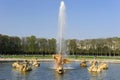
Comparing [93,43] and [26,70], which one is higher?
[93,43]

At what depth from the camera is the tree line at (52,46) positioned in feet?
317

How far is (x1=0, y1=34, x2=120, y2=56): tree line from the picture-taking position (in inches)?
3807

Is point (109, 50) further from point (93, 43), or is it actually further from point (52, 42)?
point (52, 42)

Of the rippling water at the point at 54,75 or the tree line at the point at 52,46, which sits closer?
the rippling water at the point at 54,75

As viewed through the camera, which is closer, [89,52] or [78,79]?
[78,79]

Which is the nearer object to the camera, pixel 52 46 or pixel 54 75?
pixel 54 75

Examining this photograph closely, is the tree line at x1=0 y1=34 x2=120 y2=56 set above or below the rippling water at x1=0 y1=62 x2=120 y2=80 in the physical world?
above

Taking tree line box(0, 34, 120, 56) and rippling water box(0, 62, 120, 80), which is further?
tree line box(0, 34, 120, 56)

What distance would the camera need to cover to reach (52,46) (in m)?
101

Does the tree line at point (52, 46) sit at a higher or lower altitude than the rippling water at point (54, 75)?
higher

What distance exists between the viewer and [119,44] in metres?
99.1

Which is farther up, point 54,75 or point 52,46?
point 52,46

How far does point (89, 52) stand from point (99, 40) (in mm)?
4955

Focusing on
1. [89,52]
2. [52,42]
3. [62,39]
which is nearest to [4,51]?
[52,42]
